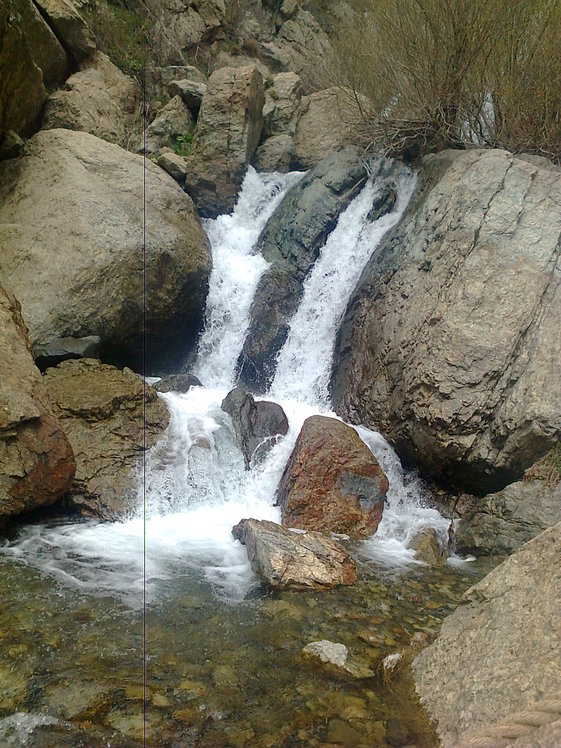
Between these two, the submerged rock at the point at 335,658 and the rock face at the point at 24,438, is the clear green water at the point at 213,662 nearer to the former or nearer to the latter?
the submerged rock at the point at 335,658

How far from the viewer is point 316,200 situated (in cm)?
1109

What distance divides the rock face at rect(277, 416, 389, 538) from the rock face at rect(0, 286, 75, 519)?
7.81ft

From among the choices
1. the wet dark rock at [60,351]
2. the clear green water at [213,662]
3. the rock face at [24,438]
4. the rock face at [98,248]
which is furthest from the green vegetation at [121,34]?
the clear green water at [213,662]

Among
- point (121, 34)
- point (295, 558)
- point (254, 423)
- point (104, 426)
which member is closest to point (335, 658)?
point (295, 558)

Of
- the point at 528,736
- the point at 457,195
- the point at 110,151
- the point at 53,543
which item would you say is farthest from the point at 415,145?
the point at 528,736

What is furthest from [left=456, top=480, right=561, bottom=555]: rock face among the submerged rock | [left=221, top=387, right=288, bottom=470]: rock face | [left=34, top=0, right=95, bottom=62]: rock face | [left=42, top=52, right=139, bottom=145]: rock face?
[left=34, top=0, right=95, bottom=62]: rock face

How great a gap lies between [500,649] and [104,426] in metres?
5.21

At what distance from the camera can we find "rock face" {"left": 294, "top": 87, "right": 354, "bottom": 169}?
13.3 m

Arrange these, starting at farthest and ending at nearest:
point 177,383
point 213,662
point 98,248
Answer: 1. point 177,383
2. point 98,248
3. point 213,662

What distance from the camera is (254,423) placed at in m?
7.93

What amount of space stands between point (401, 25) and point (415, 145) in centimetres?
203

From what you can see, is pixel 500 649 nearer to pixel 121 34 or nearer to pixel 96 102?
pixel 96 102

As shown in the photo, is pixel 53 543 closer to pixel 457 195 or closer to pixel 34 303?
pixel 34 303

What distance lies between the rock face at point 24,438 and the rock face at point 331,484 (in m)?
2.38
